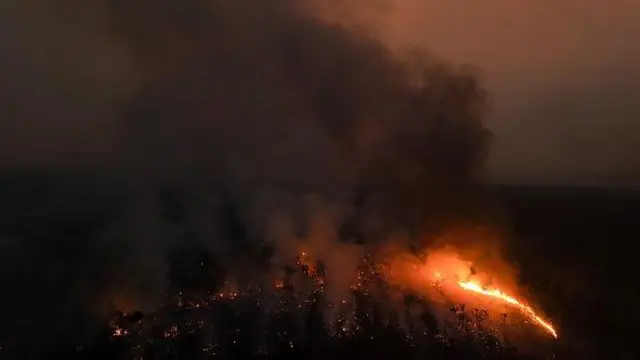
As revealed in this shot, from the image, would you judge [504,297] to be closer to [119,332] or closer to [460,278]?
[460,278]

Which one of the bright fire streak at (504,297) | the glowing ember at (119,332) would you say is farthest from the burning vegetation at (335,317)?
the bright fire streak at (504,297)

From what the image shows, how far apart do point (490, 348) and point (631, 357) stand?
102 feet

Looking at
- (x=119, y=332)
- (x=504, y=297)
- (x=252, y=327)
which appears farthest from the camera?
(x=504, y=297)

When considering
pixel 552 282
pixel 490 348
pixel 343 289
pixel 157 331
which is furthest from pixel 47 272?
pixel 552 282

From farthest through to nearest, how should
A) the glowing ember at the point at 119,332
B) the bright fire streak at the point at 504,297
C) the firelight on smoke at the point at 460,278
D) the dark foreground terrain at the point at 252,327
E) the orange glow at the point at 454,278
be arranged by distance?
the orange glow at the point at 454,278
the firelight on smoke at the point at 460,278
the bright fire streak at the point at 504,297
the glowing ember at the point at 119,332
the dark foreground terrain at the point at 252,327

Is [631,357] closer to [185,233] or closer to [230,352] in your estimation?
[230,352]

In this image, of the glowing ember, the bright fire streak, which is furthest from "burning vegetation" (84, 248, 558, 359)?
the bright fire streak

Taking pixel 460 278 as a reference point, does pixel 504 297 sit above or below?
below

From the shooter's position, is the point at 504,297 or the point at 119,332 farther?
the point at 504,297

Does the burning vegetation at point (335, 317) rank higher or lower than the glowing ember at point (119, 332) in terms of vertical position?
higher

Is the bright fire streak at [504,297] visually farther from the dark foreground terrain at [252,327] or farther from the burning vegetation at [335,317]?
the dark foreground terrain at [252,327]

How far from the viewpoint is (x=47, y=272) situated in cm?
17300

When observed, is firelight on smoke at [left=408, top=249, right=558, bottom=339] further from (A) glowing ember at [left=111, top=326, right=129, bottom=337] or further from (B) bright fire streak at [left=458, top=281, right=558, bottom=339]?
(A) glowing ember at [left=111, top=326, right=129, bottom=337]

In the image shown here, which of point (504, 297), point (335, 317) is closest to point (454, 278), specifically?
point (504, 297)
